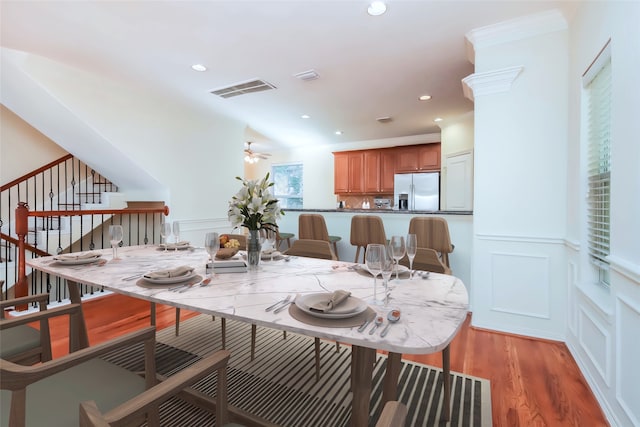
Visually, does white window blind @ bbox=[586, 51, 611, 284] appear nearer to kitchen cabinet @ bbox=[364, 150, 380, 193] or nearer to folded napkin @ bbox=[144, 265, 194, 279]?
folded napkin @ bbox=[144, 265, 194, 279]

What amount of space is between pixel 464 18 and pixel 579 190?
1576 millimetres

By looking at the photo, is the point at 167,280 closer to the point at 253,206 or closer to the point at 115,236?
the point at 253,206

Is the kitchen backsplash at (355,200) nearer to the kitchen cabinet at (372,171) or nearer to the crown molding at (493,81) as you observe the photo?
the kitchen cabinet at (372,171)

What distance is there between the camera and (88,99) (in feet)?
11.2

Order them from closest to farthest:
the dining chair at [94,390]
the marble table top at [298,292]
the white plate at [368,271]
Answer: the dining chair at [94,390] < the marble table top at [298,292] < the white plate at [368,271]

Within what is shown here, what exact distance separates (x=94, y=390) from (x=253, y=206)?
97 cm

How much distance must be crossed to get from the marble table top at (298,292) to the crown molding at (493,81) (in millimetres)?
2029

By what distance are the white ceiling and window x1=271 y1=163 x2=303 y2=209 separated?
3.35m

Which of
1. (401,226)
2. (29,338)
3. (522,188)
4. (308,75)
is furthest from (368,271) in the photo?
(308,75)

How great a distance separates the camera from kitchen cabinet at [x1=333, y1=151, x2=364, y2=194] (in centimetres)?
656

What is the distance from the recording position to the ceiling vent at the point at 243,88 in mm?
3621

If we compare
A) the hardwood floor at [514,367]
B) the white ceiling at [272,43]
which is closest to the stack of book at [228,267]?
the hardwood floor at [514,367]

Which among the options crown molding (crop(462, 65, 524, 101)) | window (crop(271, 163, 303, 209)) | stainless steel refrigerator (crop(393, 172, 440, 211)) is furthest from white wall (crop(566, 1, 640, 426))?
window (crop(271, 163, 303, 209))

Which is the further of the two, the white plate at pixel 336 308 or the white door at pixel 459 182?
the white door at pixel 459 182
